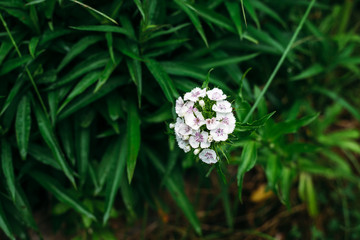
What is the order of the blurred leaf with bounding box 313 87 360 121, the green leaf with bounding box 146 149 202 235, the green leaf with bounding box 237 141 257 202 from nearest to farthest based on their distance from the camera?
the green leaf with bounding box 237 141 257 202 → the green leaf with bounding box 146 149 202 235 → the blurred leaf with bounding box 313 87 360 121

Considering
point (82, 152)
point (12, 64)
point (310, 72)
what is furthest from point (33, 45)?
point (310, 72)

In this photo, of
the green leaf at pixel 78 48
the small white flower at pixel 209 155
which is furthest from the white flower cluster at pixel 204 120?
the green leaf at pixel 78 48

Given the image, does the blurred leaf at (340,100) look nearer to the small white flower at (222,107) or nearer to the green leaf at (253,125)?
the green leaf at (253,125)

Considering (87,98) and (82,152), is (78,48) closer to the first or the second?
(87,98)

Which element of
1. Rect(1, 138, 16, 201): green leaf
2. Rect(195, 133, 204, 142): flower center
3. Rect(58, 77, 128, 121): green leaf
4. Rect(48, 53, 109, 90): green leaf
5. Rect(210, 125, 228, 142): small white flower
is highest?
Rect(48, 53, 109, 90): green leaf

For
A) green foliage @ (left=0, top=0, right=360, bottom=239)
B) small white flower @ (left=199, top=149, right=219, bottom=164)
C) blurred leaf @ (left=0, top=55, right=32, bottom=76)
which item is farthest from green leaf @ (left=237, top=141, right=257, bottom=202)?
blurred leaf @ (left=0, top=55, right=32, bottom=76)

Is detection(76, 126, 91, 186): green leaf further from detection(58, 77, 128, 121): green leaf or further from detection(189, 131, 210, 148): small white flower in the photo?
detection(189, 131, 210, 148): small white flower

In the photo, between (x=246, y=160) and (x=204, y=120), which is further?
(x=246, y=160)
